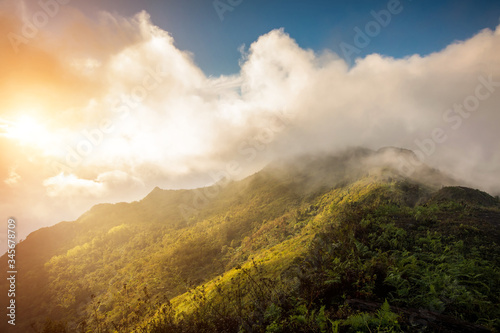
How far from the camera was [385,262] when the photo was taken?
9320 millimetres

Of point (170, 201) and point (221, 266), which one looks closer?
point (221, 266)

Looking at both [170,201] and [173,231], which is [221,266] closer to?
[173,231]

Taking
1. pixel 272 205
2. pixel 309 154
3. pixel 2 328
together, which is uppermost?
pixel 309 154

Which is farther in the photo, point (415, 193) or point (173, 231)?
A: point (173, 231)

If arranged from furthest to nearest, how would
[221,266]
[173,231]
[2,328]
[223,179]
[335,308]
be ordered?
[223,179]
[173,231]
[2,328]
[221,266]
[335,308]

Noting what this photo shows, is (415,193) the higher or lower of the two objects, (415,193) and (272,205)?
the lower

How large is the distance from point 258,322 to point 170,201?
14404cm

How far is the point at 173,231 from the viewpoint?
98.3 metres

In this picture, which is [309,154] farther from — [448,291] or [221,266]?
[448,291]

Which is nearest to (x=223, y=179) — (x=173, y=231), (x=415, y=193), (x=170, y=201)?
(x=170, y=201)

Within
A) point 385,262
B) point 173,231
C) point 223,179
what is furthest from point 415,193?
point 223,179

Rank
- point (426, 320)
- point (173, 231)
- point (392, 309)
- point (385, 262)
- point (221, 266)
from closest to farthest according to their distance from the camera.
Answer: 1. point (426, 320)
2. point (392, 309)
3. point (385, 262)
4. point (221, 266)
5. point (173, 231)

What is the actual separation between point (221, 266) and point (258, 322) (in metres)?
42.7

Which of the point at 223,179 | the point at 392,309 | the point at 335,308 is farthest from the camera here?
the point at 223,179
